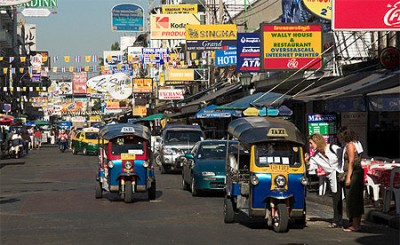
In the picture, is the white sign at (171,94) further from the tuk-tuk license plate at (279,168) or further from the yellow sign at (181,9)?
the tuk-tuk license plate at (279,168)

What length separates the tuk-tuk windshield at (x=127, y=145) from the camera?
20.0 metres

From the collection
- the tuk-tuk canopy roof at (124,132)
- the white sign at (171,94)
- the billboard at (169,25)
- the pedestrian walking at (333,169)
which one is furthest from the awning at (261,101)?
the white sign at (171,94)

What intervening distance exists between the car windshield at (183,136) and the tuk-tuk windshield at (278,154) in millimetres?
17966

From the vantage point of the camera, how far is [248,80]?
32.1 metres

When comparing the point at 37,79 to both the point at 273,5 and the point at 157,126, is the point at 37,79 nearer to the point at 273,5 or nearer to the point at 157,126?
the point at 157,126

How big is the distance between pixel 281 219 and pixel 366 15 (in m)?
4.48

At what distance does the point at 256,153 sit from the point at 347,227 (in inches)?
84.0

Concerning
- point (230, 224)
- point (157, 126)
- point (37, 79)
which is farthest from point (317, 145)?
point (37, 79)

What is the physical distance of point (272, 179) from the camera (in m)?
13.8

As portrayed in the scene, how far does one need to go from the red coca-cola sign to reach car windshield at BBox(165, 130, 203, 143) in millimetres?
17430

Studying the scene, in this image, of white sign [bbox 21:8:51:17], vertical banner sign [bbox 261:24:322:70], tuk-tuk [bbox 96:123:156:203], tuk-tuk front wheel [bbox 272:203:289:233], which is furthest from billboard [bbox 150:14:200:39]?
tuk-tuk front wheel [bbox 272:203:289:233]

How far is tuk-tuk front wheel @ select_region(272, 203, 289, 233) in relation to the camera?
530 inches

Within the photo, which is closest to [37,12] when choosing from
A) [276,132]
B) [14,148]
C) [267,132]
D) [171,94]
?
[14,148]

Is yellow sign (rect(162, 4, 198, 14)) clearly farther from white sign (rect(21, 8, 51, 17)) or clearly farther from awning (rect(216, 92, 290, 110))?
awning (rect(216, 92, 290, 110))
